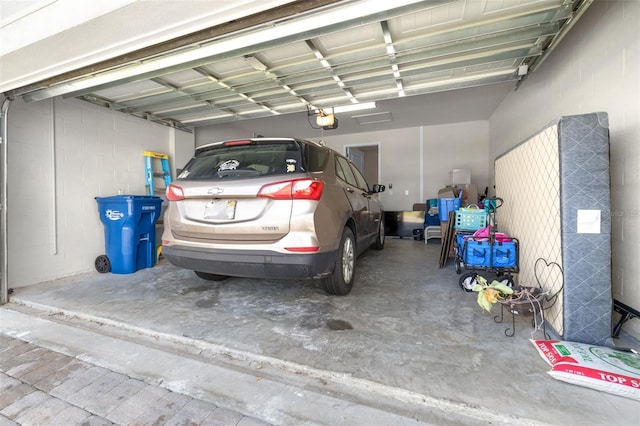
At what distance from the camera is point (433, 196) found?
8.00m

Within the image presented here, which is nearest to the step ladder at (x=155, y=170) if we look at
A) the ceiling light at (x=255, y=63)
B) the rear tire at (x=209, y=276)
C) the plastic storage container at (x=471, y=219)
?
the rear tire at (x=209, y=276)

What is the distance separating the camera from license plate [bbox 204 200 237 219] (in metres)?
2.29

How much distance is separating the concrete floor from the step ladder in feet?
6.58

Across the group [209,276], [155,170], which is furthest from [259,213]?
[155,170]

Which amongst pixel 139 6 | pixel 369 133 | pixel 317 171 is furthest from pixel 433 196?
pixel 139 6

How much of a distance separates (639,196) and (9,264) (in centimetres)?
578

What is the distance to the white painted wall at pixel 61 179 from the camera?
3293 millimetres

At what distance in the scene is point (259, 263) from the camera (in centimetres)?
222

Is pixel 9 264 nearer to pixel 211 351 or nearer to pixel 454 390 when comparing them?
pixel 211 351

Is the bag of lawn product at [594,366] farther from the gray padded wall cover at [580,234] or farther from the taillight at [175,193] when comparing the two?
the taillight at [175,193]

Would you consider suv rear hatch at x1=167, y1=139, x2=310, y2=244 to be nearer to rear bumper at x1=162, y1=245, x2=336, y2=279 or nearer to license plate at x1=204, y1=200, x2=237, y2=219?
license plate at x1=204, y1=200, x2=237, y2=219

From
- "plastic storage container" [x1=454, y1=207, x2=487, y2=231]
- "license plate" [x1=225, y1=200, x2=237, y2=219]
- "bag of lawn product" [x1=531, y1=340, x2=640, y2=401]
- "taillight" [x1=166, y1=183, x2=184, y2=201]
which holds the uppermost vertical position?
"taillight" [x1=166, y1=183, x2=184, y2=201]

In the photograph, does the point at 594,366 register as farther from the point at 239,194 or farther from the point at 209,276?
the point at 209,276

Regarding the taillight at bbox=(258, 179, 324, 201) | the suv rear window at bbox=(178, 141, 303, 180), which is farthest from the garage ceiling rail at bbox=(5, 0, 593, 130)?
the taillight at bbox=(258, 179, 324, 201)
